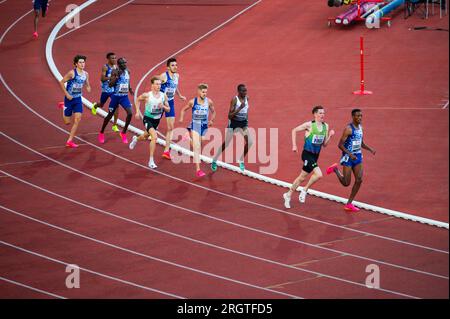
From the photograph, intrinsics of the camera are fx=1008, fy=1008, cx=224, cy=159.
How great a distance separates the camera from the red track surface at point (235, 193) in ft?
45.2

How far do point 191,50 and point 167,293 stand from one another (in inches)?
617

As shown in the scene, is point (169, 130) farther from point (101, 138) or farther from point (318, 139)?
point (318, 139)

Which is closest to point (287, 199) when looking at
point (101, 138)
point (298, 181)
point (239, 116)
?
point (298, 181)

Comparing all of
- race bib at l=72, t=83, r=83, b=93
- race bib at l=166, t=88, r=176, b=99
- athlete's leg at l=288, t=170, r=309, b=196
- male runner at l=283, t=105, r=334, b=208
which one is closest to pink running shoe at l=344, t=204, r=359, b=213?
male runner at l=283, t=105, r=334, b=208

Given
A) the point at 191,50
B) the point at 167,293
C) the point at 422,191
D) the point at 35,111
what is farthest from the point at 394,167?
the point at 191,50

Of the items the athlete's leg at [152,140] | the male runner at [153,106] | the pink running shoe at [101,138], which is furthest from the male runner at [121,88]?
the athlete's leg at [152,140]

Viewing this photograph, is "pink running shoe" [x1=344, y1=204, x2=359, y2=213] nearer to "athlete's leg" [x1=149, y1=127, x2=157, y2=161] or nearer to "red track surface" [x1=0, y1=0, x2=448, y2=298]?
"red track surface" [x1=0, y1=0, x2=448, y2=298]

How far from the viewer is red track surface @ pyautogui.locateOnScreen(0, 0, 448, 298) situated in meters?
13.8

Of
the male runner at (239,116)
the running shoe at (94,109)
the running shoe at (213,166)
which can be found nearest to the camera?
the male runner at (239,116)

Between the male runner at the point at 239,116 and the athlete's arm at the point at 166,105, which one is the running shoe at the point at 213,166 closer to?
the male runner at the point at 239,116

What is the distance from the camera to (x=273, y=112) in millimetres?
22344

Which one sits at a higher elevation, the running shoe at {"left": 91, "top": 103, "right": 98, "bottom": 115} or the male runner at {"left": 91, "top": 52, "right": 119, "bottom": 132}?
the male runner at {"left": 91, "top": 52, "right": 119, "bottom": 132}

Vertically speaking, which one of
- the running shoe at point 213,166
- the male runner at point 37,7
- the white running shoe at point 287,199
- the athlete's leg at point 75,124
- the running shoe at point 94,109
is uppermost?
the male runner at point 37,7

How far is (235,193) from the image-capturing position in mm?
17422
